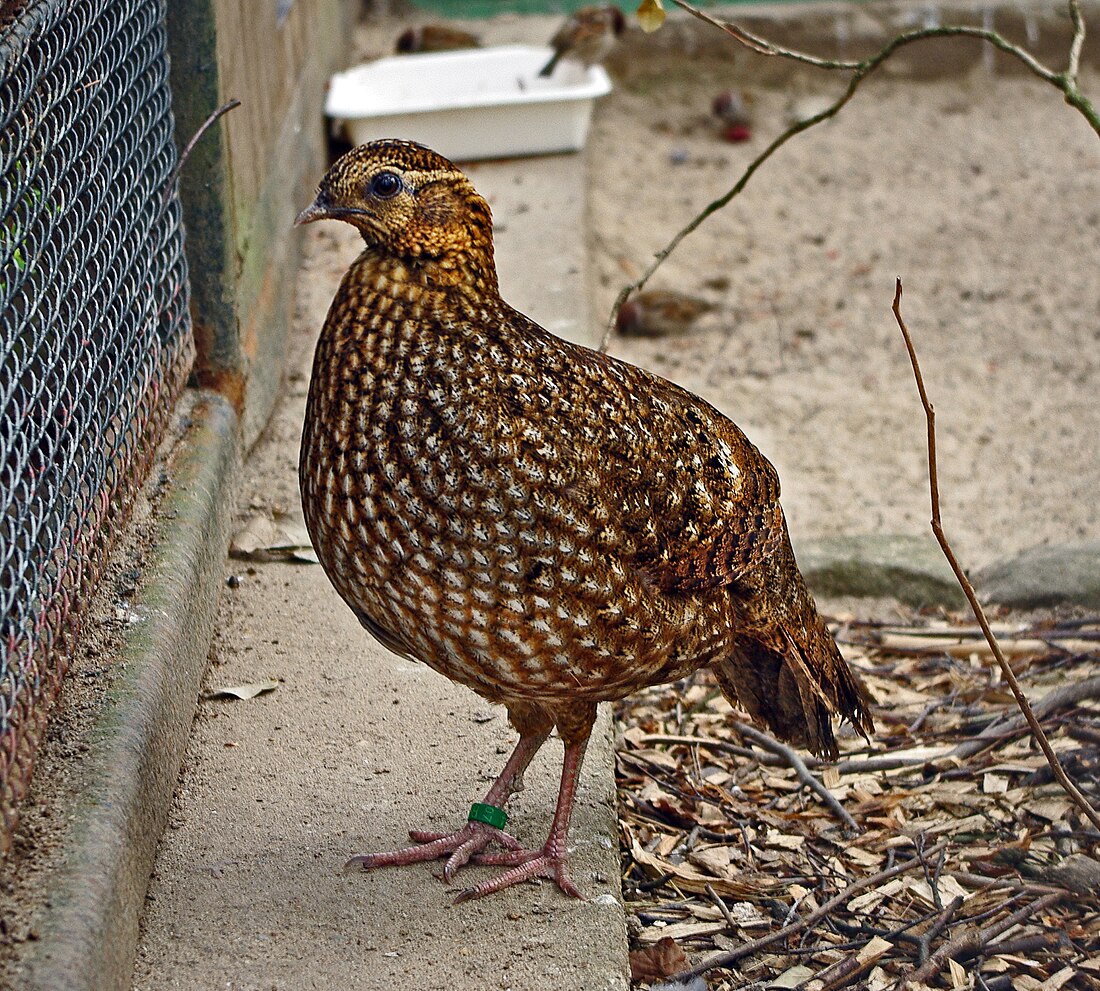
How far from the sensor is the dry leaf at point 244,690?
387 cm

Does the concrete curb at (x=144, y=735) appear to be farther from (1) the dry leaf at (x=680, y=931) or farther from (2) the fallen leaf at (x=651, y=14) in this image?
(2) the fallen leaf at (x=651, y=14)

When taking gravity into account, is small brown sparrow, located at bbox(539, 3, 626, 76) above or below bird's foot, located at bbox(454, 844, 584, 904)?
above

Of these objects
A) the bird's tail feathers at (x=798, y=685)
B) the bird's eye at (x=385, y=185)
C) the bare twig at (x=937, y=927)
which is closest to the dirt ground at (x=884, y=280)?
the bird's tail feathers at (x=798, y=685)

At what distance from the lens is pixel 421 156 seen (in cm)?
305

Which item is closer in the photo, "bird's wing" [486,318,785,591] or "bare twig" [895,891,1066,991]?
"bird's wing" [486,318,785,591]

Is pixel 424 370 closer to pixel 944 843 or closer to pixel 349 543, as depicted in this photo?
pixel 349 543

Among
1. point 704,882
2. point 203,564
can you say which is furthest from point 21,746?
point 704,882

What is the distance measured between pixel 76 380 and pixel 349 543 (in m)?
0.83

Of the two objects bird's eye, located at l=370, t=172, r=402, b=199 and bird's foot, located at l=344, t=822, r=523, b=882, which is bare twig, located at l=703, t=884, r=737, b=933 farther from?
bird's eye, located at l=370, t=172, r=402, b=199

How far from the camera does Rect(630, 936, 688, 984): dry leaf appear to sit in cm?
327

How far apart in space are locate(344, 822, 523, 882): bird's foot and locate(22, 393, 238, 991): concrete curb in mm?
487

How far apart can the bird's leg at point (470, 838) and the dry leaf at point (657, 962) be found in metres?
0.36

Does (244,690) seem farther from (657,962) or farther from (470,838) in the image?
(657,962)

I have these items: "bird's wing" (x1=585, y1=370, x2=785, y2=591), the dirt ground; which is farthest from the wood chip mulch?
the dirt ground
